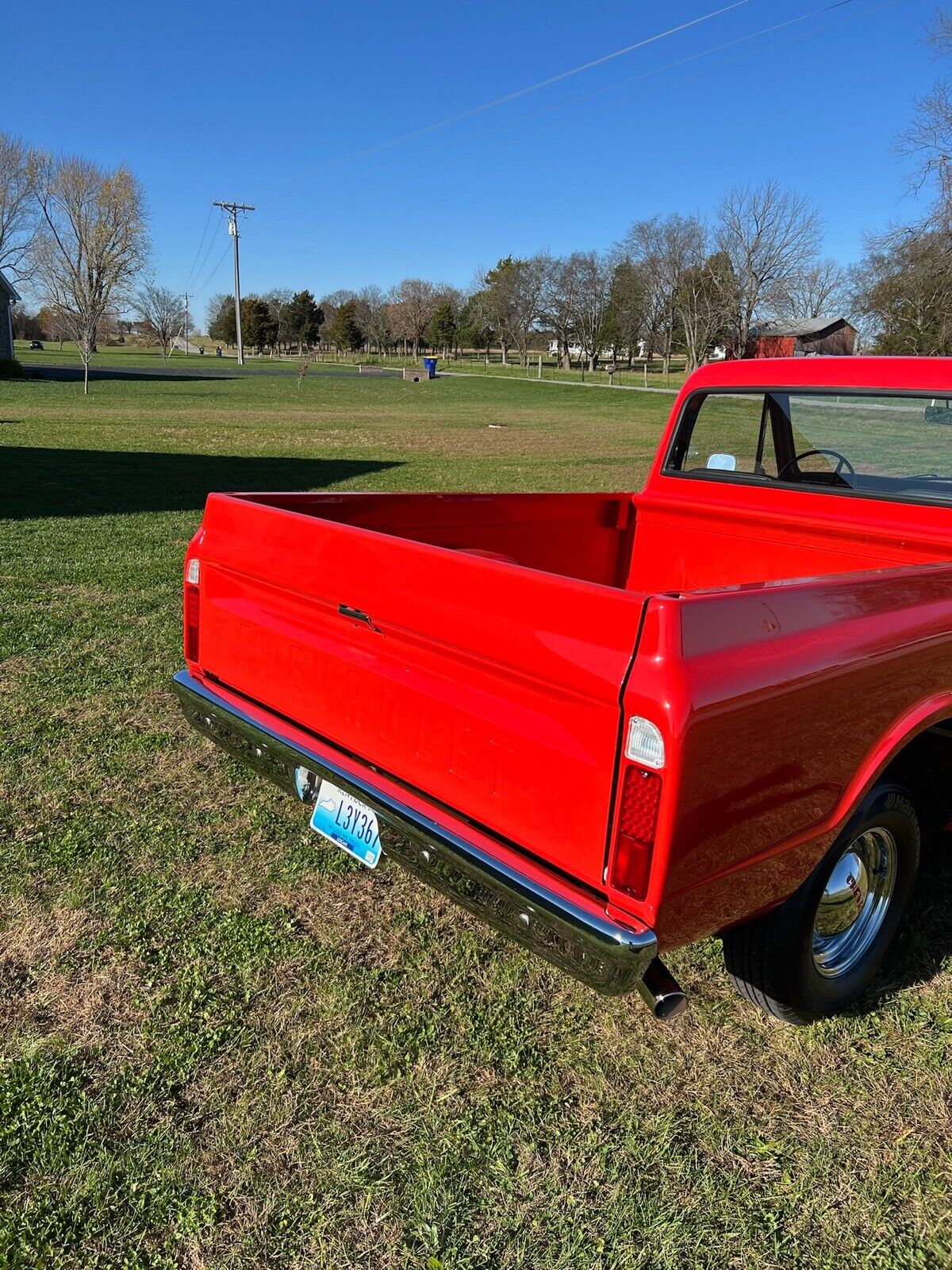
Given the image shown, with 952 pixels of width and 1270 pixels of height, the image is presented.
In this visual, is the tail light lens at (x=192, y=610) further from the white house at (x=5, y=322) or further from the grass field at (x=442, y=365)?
the grass field at (x=442, y=365)

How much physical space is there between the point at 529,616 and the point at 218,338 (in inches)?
4579

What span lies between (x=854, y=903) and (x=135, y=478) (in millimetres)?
11780

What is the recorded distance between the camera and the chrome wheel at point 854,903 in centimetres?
246

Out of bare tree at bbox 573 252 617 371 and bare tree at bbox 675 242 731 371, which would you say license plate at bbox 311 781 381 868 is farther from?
bare tree at bbox 573 252 617 371

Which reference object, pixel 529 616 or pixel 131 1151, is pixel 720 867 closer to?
pixel 529 616

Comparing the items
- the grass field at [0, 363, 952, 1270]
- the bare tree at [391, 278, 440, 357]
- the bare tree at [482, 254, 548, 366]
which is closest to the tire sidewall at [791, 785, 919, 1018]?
the grass field at [0, 363, 952, 1270]

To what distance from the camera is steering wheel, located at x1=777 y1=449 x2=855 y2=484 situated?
11.6 ft

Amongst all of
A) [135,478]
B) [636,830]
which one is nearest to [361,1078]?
[636,830]

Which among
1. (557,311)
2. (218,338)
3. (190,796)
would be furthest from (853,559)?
(218,338)

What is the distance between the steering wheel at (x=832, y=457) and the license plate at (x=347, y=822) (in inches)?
91.7

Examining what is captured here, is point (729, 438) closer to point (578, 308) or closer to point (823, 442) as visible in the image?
point (823, 442)

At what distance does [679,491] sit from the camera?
4.02 m

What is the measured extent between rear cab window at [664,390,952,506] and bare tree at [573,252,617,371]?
242 ft

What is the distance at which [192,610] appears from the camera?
3.19m
